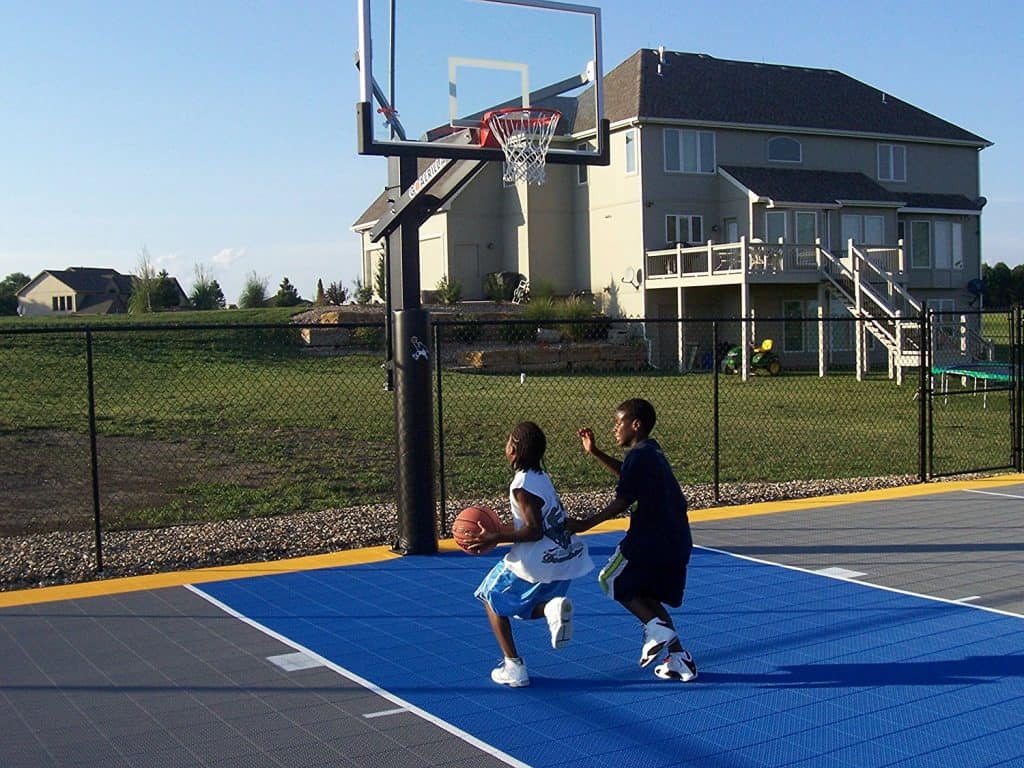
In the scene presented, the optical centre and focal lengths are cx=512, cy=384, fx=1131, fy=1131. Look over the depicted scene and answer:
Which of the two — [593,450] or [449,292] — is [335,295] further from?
[593,450]

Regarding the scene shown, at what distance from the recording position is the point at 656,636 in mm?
6031

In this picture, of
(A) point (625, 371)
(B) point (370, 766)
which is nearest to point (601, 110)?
(B) point (370, 766)

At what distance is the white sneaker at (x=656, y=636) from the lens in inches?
Result: 237

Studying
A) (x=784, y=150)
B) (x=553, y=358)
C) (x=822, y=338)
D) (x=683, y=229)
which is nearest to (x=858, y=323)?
(x=822, y=338)

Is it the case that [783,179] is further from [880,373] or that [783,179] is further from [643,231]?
[880,373]

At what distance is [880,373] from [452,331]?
40.5 feet

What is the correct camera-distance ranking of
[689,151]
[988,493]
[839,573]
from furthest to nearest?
[689,151]
[988,493]
[839,573]

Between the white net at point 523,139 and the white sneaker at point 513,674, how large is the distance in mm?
4773

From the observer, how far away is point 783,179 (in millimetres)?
37562

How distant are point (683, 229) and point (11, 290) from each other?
2230 inches

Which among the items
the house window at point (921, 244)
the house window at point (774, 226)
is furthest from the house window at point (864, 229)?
the house window at point (774, 226)

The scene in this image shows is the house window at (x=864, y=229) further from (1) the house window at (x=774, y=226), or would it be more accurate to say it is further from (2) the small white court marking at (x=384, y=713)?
(2) the small white court marking at (x=384, y=713)

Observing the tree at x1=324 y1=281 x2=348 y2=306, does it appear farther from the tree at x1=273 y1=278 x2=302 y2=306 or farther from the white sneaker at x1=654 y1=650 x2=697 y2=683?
the white sneaker at x1=654 y1=650 x2=697 y2=683

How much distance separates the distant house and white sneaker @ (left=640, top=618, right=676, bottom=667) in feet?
201
